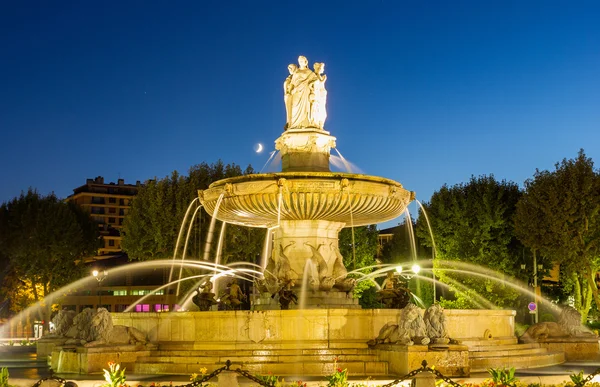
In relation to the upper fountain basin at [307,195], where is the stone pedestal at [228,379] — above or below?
below

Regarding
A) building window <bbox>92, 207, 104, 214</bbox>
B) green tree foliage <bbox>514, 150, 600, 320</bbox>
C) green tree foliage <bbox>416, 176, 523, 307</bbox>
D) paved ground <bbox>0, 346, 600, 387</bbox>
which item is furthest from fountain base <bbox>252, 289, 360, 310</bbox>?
building window <bbox>92, 207, 104, 214</bbox>

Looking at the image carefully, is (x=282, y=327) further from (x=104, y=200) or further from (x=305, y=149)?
(x=104, y=200)

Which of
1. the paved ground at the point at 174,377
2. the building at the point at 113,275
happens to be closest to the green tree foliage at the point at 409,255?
the building at the point at 113,275

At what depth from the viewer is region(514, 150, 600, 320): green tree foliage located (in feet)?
104

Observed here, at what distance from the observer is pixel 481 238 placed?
37062mm

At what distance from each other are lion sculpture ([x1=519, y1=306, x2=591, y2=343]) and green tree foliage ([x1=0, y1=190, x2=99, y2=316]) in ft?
94.3

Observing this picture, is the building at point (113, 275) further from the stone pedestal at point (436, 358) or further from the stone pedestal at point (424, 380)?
the stone pedestal at point (424, 380)

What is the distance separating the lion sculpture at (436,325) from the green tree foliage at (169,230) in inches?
861

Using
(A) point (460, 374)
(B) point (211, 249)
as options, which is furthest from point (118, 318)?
(B) point (211, 249)

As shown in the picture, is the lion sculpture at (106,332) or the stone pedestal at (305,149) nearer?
the lion sculpture at (106,332)

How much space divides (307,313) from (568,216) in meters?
19.7

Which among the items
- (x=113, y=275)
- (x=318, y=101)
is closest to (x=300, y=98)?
(x=318, y=101)

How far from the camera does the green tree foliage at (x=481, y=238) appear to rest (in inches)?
1454

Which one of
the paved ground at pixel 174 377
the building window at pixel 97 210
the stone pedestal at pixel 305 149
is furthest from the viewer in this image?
the building window at pixel 97 210
